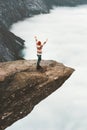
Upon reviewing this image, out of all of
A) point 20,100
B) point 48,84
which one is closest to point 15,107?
point 20,100

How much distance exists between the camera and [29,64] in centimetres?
6306

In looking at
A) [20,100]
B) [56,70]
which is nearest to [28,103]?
[20,100]

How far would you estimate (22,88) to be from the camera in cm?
5759

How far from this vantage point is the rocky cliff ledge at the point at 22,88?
5734cm

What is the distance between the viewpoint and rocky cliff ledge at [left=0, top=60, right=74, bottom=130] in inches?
2258

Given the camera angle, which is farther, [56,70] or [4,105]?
[56,70]

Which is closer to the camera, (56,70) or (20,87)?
(20,87)

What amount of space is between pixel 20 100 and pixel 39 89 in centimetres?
318

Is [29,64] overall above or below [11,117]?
above

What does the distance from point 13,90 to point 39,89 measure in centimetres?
389

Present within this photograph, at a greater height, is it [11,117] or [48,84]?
[48,84]

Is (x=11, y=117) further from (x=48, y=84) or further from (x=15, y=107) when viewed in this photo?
(x=48, y=84)

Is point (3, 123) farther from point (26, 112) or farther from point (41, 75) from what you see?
point (41, 75)

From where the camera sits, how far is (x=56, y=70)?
2422 inches
